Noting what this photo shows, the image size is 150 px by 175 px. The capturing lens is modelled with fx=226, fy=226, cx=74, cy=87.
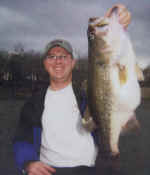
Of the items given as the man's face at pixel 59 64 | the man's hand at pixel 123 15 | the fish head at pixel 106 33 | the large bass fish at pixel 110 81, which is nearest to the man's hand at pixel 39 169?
the large bass fish at pixel 110 81

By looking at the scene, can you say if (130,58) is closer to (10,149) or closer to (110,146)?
(110,146)

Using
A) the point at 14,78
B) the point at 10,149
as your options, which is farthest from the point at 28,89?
the point at 10,149

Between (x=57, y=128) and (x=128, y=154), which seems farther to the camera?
(x=128, y=154)

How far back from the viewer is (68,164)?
10.0 ft

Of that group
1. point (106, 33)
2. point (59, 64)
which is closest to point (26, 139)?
point (59, 64)

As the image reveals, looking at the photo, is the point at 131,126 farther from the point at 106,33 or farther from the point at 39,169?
the point at 39,169

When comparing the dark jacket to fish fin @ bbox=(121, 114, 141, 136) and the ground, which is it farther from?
the ground

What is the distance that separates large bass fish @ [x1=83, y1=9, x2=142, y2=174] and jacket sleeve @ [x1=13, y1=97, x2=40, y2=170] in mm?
959

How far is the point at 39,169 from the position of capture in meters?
2.91

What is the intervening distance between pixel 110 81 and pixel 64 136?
43.8 inches

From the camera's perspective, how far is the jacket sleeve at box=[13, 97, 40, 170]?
3137 millimetres

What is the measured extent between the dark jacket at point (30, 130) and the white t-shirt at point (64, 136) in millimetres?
77

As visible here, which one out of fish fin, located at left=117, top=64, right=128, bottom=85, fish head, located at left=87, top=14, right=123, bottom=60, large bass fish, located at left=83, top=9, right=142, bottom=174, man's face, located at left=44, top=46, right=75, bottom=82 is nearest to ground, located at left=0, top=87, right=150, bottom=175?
man's face, located at left=44, top=46, right=75, bottom=82

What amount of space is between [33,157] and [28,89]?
112 feet
